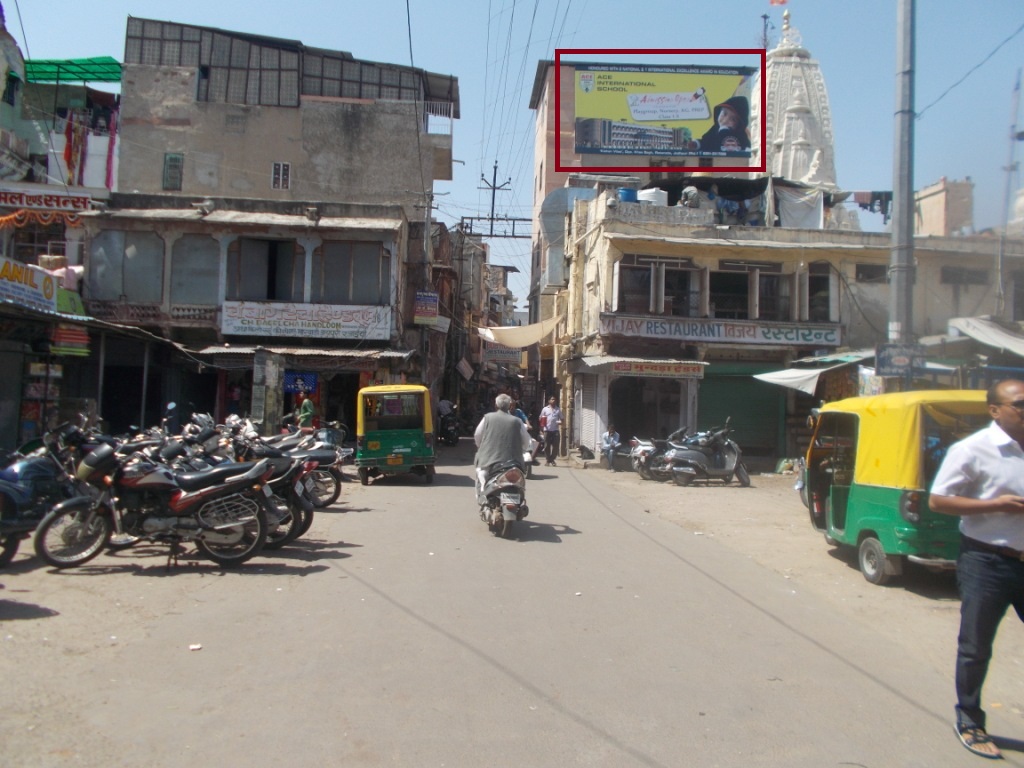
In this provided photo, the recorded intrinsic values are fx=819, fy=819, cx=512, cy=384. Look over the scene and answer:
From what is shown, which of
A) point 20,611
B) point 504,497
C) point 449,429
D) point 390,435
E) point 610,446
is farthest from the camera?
point 449,429

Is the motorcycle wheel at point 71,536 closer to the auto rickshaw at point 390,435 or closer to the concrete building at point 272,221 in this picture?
the auto rickshaw at point 390,435

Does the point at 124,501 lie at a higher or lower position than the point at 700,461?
higher

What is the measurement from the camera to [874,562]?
827 centimetres

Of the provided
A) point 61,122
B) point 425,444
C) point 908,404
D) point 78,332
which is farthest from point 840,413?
point 61,122

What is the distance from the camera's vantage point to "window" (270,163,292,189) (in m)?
30.8

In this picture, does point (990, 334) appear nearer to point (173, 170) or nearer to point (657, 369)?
point (657, 369)

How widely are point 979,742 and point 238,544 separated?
6.49m

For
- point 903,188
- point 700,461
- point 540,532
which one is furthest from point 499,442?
point 700,461

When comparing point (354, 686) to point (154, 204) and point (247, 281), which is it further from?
point (154, 204)

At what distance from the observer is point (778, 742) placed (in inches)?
165

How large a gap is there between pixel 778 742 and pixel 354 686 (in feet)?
7.78

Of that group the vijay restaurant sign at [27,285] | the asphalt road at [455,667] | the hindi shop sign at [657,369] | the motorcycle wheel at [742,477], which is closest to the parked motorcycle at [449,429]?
the hindi shop sign at [657,369]

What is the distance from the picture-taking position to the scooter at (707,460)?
18.7 meters

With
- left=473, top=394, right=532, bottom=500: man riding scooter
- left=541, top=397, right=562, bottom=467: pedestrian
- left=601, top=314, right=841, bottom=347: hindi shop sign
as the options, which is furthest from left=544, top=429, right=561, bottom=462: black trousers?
left=473, top=394, right=532, bottom=500: man riding scooter
